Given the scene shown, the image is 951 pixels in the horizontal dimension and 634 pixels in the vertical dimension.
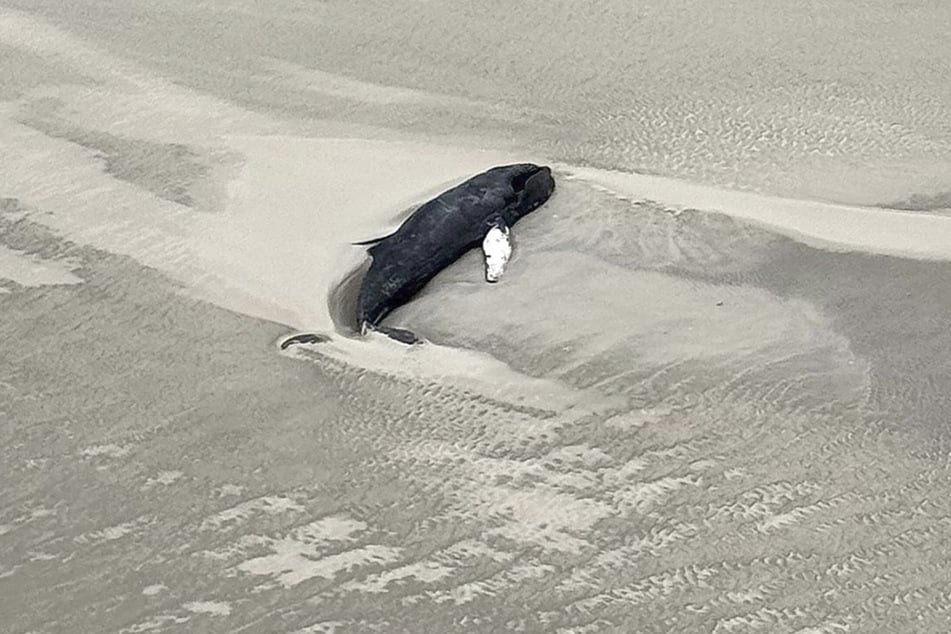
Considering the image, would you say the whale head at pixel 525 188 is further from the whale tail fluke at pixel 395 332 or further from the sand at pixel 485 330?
the whale tail fluke at pixel 395 332

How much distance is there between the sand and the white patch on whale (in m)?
0.06

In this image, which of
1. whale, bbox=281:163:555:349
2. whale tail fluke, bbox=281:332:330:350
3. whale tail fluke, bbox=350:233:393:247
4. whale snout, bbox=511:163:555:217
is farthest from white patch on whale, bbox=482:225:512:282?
whale tail fluke, bbox=281:332:330:350

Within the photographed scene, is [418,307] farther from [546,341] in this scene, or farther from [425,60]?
[425,60]

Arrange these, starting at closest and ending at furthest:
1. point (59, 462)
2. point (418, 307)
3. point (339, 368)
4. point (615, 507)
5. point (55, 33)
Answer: point (615, 507) < point (59, 462) < point (339, 368) < point (418, 307) < point (55, 33)

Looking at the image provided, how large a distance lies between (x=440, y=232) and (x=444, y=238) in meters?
0.02

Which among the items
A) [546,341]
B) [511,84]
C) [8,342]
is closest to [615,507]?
[546,341]

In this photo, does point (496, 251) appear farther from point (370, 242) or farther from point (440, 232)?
point (370, 242)

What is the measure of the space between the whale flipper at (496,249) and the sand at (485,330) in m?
0.06

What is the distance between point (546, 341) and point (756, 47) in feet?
6.78

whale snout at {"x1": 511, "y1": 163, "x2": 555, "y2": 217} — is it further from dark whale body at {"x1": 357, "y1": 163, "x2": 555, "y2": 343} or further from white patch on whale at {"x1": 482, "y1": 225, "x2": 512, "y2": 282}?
white patch on whale at {"x1": 482, "y1": 225, "x2": 512, "y2": 282}

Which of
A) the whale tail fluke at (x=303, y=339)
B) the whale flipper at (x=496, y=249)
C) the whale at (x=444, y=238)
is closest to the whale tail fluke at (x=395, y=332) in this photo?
the whale at (x=444, y=238)

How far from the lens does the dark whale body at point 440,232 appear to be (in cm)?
358

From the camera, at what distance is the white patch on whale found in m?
3.70

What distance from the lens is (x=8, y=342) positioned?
3586mm
